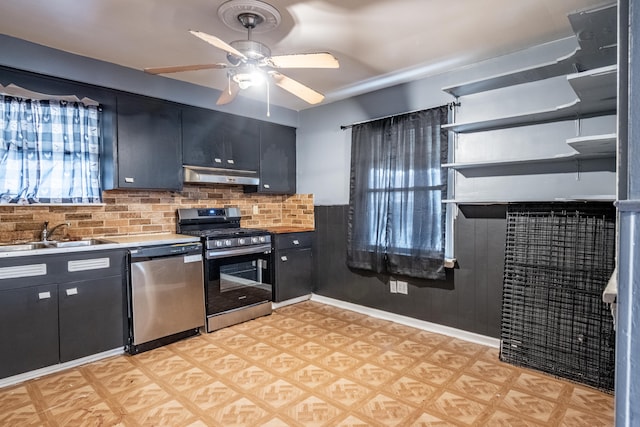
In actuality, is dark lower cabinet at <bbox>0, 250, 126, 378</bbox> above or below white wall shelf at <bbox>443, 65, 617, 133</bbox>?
below

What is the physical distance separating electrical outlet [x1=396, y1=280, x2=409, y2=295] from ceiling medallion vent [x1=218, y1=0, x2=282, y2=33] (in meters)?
2.63

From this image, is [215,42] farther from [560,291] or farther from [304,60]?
[560,291]

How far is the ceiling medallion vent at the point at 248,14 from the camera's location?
216 cm

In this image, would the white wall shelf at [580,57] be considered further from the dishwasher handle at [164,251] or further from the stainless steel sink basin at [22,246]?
the stainless steel sink basin at [22,246]

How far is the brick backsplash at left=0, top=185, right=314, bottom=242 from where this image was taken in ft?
9.57

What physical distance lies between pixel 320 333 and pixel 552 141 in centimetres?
256

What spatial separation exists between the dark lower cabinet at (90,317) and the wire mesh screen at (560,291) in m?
3.12

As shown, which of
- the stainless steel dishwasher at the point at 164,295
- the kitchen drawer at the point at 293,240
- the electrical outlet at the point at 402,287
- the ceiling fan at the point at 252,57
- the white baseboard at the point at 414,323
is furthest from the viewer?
the kitchen drawer at the point at 293,240

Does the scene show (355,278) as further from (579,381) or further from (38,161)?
(38,161)

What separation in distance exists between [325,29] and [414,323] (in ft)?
9.21

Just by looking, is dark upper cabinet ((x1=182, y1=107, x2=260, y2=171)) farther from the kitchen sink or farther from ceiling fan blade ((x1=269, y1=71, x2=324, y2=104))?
ceiling fan blade ((x1=269, y1=71, x2=324, y2=104))

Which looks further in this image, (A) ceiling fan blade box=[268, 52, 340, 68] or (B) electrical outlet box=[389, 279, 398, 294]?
(B) electrical outlet box=[389, 279, 398, 294]

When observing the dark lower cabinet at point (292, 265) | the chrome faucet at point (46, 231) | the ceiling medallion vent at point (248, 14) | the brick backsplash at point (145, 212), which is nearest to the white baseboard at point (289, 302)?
the dark lower cabinet at point (292, 265)

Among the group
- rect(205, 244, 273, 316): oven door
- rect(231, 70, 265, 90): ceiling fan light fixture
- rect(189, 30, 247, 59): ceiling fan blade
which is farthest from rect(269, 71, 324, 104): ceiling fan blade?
rect(205, 244, 273, 316): oven door
